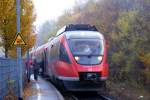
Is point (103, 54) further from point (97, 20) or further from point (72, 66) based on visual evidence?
point (97, 20)

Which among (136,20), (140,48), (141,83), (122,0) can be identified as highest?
(122,0)

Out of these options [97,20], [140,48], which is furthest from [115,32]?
[97,20]

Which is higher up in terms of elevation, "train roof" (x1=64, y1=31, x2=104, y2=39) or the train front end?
"train roof" (x1=64, y1=31, x2=104, y2=39)

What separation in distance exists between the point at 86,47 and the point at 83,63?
1.06m

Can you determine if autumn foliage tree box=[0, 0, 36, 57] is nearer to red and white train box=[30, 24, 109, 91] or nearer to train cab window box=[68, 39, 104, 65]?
red and white train box=[30, 24, 109, 91]

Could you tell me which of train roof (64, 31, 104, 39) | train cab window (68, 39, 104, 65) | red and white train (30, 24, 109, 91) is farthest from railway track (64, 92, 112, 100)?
train roof (64, 31, 104, 39)

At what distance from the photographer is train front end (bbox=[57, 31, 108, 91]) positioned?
20.8m

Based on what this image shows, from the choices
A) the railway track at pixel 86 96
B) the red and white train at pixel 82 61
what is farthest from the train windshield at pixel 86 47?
the railway track at pixel 86 96

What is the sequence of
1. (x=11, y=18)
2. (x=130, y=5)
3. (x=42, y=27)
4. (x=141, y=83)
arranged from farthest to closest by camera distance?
(x=42, y=27)
(x=130, y=5)
(x=141, y=83)
(x=11, y=18)

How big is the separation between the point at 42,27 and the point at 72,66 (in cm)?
10916

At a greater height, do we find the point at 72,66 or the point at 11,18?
the point at 11,18

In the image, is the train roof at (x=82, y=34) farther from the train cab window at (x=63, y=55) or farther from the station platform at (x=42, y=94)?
the station platform at (x=42, y=94)

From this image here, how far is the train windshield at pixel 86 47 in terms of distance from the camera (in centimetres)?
2139

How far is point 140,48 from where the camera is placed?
32562 mm
